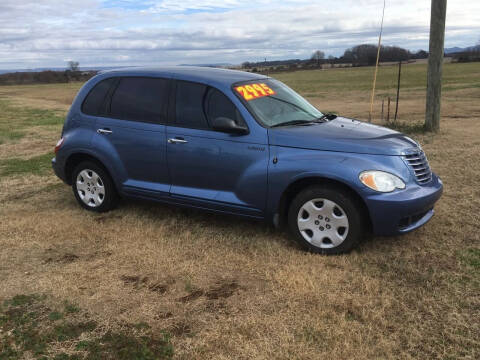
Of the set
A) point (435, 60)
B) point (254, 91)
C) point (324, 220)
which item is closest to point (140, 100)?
point (254, 91)

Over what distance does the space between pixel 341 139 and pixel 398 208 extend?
823 millimetres

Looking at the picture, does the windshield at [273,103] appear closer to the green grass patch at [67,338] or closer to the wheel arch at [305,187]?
the wheel arch at [305,187]

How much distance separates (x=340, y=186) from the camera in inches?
166

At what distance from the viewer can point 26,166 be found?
8.60 m

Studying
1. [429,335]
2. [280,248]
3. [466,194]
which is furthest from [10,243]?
[466,194]

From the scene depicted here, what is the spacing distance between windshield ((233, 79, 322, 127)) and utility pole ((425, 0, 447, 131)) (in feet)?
20.2

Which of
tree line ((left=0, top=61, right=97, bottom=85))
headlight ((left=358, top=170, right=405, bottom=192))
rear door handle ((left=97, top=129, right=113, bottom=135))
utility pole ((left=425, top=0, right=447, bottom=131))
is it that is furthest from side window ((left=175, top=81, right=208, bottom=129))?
tree line ((left=0, top=61, right=97, bottom=85))

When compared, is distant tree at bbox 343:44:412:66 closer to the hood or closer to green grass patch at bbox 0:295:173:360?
the hood

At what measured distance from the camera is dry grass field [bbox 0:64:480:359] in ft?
9.84

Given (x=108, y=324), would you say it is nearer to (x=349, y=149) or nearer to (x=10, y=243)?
(x=10, y=243)

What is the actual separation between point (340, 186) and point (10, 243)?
3492 millimetres

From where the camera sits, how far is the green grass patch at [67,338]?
9.67ft

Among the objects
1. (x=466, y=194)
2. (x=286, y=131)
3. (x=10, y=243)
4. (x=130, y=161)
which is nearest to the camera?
(x=286, y=131)

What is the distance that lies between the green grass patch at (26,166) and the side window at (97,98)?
3.06m
